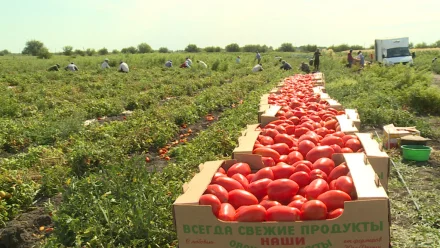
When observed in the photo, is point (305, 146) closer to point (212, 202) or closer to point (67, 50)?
point (212, 202)

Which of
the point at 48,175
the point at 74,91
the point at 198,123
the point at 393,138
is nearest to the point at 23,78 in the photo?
the point at 74,91

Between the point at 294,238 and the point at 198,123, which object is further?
the point at 198,123

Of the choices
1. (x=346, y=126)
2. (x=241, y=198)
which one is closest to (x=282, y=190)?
(x=241, y=198)

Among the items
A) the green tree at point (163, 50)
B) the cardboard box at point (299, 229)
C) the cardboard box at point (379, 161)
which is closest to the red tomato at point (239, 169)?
the cardboard box at point (299, 229)

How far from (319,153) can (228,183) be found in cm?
102

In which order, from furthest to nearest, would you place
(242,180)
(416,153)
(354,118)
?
(416,153)
(354,118)
(242,180)

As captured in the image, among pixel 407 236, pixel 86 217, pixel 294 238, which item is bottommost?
pixel 407 236

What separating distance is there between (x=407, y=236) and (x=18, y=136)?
7485 millimetres

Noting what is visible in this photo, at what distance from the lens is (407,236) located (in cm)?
364

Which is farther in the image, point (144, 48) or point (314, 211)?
point (144, 48)

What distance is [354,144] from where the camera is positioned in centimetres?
387

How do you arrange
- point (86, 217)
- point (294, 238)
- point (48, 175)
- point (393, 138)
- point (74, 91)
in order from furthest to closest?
point (74, 91)
point (393, 138)
point (48, 175)
point (86, 217)
point (294, 238)

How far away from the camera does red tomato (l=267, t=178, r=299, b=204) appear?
9.55 ft

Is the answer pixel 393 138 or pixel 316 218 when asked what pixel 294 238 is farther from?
pixel 393 138
